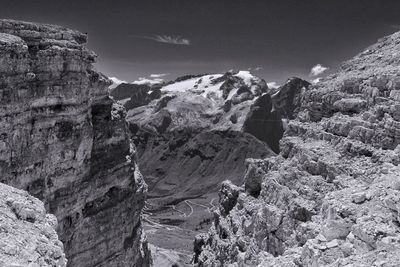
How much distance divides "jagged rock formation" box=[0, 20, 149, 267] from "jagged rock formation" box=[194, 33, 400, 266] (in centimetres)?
2475

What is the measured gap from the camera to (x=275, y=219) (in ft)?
147

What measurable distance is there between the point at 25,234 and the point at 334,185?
25.7 meters

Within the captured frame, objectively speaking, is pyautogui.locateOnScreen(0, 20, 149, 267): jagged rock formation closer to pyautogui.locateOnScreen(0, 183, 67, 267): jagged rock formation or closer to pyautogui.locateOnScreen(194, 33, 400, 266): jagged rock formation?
pyautogui.locateOnScreen(194, 33, 400, 266): jagged rock formation

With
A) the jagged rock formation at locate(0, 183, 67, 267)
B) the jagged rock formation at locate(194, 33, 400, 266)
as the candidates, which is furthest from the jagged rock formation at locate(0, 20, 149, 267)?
the jagged rock formation at locate(0, 183, 67, 267)

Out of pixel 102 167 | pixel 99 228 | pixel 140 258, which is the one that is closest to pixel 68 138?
pixel 102 167

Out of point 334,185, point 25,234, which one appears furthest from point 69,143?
point 25,234

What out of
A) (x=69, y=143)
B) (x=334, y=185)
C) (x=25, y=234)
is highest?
(x=334, y=185)

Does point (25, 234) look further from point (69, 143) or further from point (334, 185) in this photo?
point (69, 143)

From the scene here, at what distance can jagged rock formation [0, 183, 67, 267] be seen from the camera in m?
22.0

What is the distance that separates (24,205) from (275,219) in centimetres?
2524

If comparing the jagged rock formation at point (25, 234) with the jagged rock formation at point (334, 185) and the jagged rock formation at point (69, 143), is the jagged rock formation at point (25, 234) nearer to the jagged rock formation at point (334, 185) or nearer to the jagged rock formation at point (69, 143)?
the jagged rock formation at point (334, 185)

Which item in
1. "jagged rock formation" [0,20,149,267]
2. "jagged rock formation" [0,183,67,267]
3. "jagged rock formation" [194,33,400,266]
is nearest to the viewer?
"jagged rock formation" [0,183,67,267]

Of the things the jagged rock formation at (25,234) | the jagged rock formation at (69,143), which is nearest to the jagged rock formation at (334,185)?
the jagged rock formation at (25,234)

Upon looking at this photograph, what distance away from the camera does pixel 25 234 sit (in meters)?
24.6
